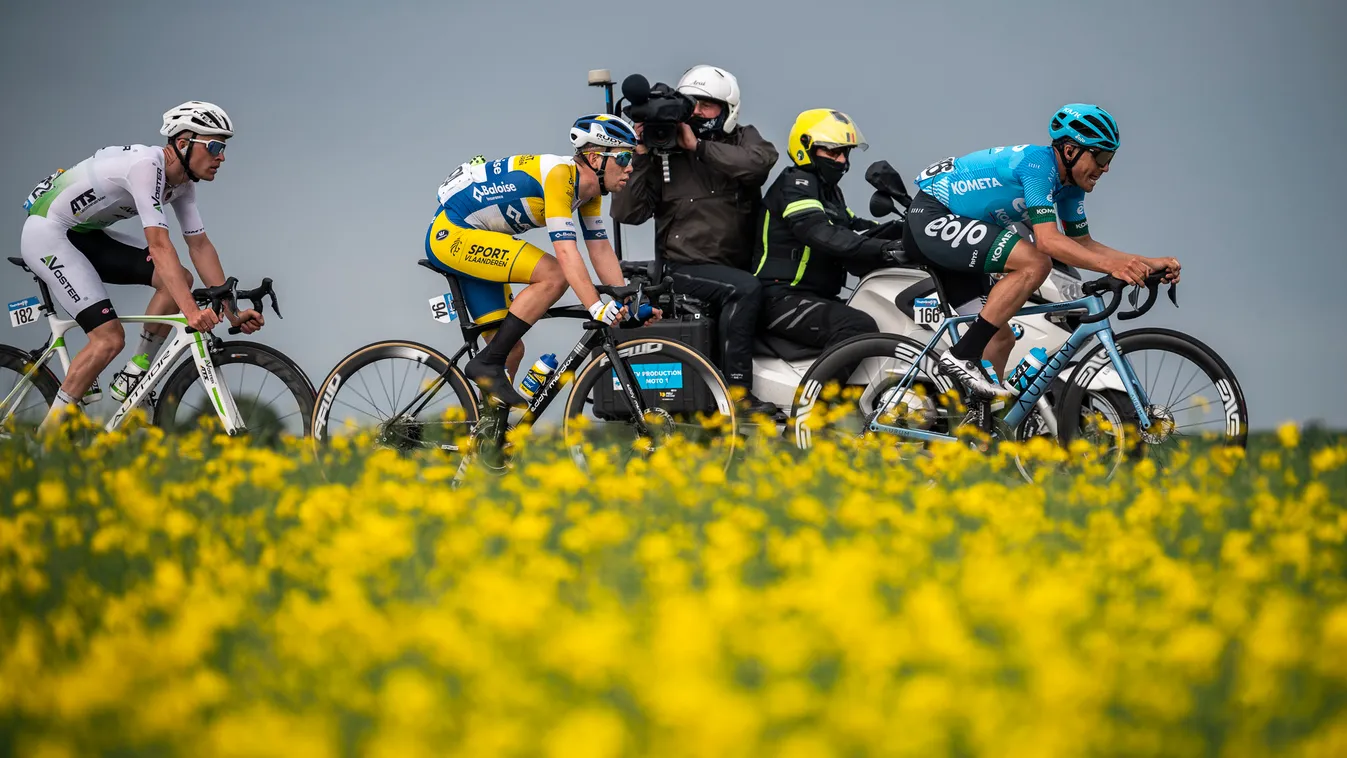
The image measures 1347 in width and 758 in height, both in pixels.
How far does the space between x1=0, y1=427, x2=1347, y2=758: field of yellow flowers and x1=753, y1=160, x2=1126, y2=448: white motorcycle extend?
1.80 meters

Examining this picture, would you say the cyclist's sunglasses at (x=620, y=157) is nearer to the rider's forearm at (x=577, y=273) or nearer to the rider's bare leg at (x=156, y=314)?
the rider's forearm at (x=577, y=273)

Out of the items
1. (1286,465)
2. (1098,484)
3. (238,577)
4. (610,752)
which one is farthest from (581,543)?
(1286,465)

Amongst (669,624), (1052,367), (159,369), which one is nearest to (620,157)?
(1052,367)

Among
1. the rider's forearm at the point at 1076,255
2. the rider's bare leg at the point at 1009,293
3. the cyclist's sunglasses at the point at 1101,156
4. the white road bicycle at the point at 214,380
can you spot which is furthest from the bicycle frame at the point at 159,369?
the cyclist's sunglasses at the point at 1101,156

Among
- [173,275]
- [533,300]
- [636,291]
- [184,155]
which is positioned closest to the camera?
[636,291]

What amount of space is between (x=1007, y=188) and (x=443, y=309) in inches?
133

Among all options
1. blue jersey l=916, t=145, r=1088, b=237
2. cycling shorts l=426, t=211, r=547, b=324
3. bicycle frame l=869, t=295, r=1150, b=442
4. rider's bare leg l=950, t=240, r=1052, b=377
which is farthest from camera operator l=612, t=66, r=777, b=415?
rider's bare leg l=950, t=240, r=1052, b=377

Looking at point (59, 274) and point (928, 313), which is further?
point (59, 274)

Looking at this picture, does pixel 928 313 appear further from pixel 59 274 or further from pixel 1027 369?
pixel 59 274

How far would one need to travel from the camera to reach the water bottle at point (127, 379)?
8172mm

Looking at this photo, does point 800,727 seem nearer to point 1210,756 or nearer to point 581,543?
point 1210,756

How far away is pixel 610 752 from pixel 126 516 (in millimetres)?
3564

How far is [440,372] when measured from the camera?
7.59 metres

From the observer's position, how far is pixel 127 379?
8188mm
